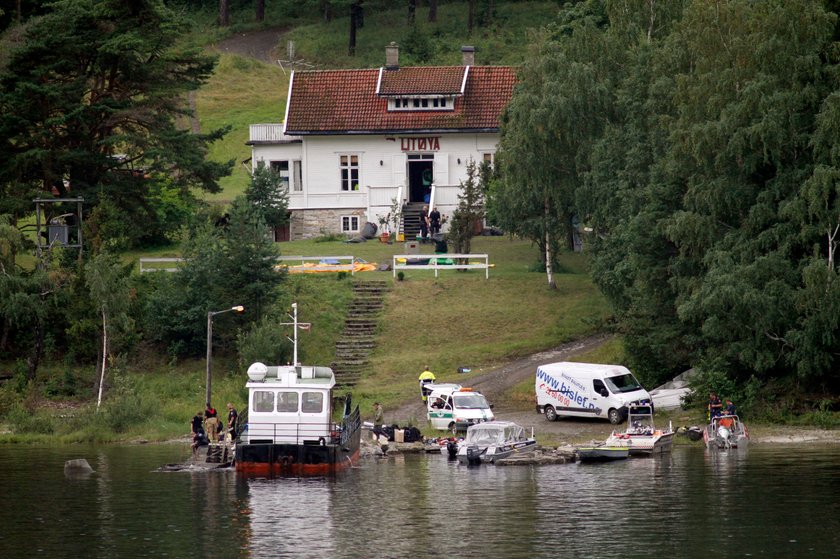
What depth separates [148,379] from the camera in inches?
2488

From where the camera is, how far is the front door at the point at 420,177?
8300 cm

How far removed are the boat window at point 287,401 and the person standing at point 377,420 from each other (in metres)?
5.09

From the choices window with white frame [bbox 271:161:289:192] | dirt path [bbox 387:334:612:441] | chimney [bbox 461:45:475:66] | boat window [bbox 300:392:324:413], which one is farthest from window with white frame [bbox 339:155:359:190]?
boat window [bbox 300:392:324:413]

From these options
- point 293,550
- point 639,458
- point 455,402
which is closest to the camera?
point 293,550

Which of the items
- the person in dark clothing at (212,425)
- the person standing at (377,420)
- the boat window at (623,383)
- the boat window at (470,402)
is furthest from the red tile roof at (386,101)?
A: the person in dark clothing at (212,425)

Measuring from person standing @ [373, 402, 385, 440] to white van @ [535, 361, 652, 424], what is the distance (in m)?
5.97

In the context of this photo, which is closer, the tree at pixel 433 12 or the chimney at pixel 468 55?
the chimney at pixel 468 55

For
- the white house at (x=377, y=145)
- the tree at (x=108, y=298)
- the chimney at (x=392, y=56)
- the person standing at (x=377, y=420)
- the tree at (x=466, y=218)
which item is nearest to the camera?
the person standing at (x=377, y=420)

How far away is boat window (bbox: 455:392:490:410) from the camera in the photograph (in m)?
52.4

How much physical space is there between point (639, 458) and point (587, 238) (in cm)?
1953

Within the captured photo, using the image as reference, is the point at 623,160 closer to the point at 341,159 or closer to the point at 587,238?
the point at 587,238

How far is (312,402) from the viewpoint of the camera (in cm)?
4728

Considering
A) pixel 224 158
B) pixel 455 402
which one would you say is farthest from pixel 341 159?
pixel 455 402

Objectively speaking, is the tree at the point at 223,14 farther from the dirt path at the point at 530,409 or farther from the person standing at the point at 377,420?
the person standing at the point at 377,420
